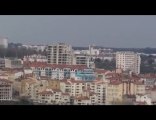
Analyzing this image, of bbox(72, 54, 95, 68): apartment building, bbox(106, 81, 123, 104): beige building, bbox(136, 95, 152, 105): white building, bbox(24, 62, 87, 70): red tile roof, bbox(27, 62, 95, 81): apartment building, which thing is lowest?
bbox(136, 95, 152, 105): white building

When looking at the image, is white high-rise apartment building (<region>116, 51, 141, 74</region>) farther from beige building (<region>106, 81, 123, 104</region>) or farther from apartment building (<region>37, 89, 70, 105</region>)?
apartment building (<region>37, 89, 70, 105</region>)

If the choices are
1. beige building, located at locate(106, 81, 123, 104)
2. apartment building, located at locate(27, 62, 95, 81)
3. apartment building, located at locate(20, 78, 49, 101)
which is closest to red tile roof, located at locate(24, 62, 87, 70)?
apartment building, located at locate(27, 62, 95, 81)

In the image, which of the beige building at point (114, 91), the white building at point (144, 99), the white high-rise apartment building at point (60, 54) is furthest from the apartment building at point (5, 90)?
the white building at point (144, 99)

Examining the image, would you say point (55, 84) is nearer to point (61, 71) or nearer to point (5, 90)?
point (61, 71)

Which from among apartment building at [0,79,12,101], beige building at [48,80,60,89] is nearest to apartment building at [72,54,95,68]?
beige building at [48,80,60,89]

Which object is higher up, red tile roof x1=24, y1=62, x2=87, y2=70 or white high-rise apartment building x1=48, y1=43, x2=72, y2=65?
white high-rise apartment building x1=48, y1=43, x2=72, y2=65

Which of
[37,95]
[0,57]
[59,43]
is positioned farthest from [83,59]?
[0,57]

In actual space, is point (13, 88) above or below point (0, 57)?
below
